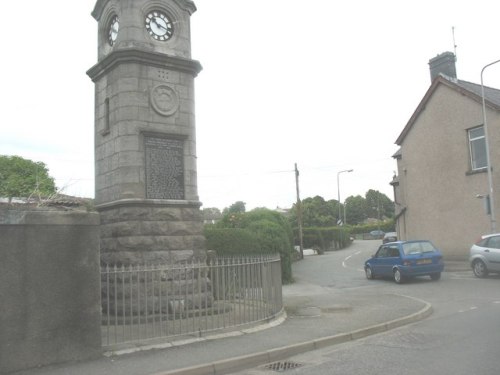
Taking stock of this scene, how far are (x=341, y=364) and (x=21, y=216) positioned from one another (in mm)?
4943

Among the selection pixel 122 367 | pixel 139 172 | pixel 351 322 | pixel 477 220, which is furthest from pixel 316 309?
pixel 477 220

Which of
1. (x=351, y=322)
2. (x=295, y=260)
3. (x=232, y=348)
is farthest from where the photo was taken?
(x=295, y=260)

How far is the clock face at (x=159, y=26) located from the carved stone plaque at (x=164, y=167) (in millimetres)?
2314

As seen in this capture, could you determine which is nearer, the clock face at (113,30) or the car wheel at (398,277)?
the clock face at (113,30)

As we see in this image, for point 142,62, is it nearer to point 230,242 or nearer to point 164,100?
point 164,100

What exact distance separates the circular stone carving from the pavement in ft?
15.7

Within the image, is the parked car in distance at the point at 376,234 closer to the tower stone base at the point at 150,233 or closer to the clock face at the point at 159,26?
the tower stone base at the point at 150,233

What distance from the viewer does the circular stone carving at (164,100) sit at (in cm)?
1052

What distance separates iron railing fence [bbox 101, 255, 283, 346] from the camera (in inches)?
348

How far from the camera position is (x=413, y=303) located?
12.6m

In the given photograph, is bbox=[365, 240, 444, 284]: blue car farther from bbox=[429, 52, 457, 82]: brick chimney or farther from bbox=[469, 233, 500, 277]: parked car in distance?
bbox=[429, 52, 457, 82]: brick chimney

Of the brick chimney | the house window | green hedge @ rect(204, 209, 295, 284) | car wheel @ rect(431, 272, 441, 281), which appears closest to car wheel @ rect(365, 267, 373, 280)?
car wheel @ rect(431, 272, 441, 281)

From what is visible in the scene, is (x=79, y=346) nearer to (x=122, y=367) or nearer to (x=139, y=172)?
(x=122, y=367)

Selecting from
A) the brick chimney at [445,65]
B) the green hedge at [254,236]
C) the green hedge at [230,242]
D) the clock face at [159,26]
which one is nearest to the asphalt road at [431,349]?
the green hedge at [230,242]
